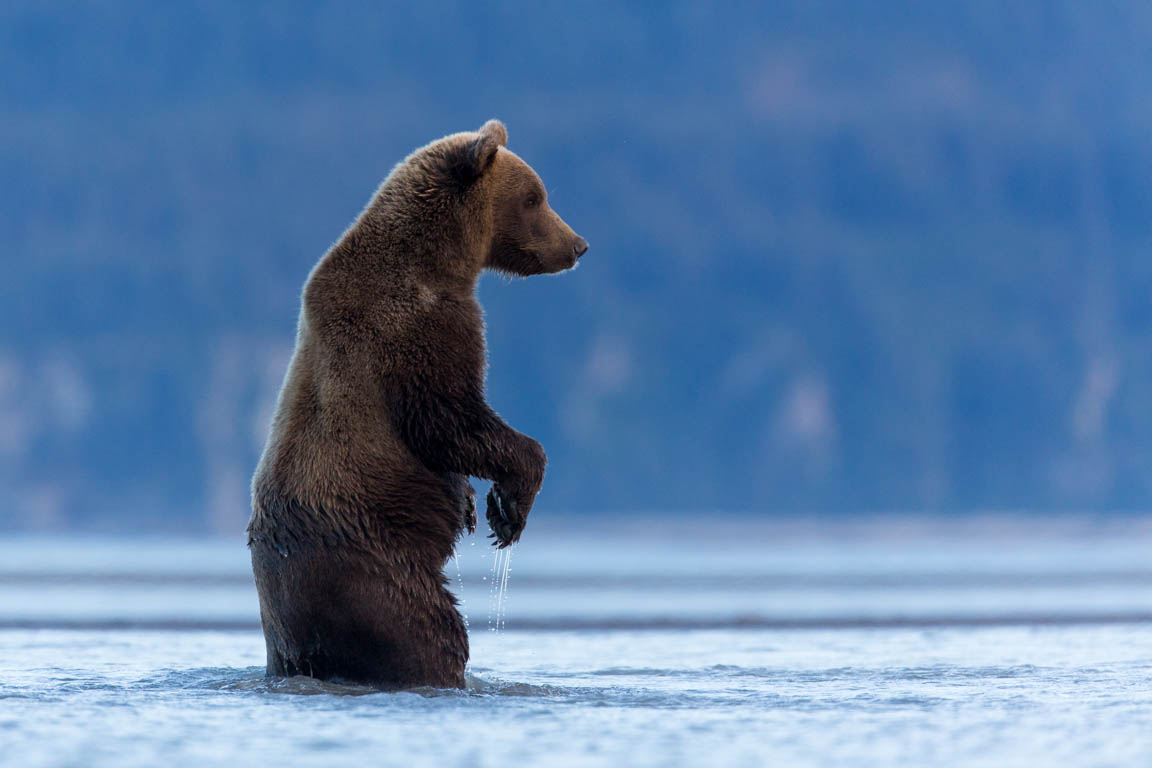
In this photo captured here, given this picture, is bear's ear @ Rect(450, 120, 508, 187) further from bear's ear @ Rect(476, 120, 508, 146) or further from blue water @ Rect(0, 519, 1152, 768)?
blue water @ Rect(0, 519, 1152, 768)

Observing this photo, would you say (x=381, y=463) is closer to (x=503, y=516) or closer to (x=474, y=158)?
(x=503, y=516)

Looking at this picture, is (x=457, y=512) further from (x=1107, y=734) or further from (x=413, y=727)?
(x=1107, y=734)

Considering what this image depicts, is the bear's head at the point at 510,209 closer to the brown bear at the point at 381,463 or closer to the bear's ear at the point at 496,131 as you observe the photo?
the bear's ear at the point at 496,131

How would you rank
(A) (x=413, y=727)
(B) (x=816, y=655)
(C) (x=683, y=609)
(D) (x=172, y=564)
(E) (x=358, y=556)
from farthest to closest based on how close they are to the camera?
(D) (x=172, y=564) → (C) (x=683, y=609) → (B) (x=816, y=655) → (E) (x=358, y=556) → (A) (x=413, y=727)

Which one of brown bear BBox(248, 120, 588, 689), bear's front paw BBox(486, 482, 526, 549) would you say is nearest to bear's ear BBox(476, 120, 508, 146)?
brown bear BBox(248, 120, 588, 689)

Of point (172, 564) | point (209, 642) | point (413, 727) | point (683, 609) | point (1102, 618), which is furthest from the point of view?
point (172, 564)

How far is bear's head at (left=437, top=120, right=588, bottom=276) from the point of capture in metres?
6.59

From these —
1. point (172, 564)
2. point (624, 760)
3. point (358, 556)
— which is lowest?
point (624, 760)

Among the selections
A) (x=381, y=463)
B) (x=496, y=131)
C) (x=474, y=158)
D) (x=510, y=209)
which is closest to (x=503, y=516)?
(x=381, y=463)

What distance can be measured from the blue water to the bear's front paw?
587mm

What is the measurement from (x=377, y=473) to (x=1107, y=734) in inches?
101

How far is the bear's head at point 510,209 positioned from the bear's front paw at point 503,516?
95 centimetres

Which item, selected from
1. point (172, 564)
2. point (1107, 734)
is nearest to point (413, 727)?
point (1107, 734)

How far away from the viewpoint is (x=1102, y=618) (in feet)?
40.7
